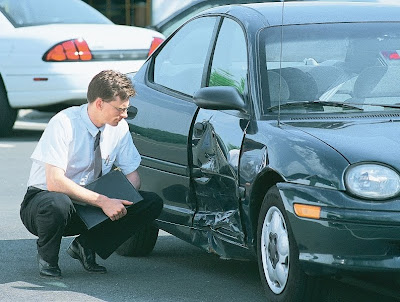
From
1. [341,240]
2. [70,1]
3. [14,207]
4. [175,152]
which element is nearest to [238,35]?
[175,152]

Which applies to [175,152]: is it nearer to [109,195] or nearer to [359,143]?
[109,195]

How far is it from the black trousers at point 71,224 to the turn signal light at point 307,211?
5.16ft

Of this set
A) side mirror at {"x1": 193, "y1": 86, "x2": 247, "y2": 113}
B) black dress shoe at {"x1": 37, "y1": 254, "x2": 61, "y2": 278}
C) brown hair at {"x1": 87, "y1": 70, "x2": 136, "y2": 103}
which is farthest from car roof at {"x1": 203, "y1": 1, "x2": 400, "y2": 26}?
black dress shoe at {"x1": 37, "y1": 254, "x2": 61, "y2": 278}

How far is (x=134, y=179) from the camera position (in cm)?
726

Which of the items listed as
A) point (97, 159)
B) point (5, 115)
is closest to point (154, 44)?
point (5, 115)

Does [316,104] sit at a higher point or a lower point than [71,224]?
higher

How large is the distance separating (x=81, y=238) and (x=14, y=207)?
2575 millimetres

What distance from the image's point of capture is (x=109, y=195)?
6.96 metres

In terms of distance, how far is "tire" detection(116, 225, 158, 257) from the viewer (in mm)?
7703

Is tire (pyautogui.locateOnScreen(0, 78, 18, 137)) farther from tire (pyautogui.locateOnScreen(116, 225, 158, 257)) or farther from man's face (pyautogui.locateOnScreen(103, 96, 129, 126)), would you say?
man's face (pyautogui.locateOnScreen(103, 96, 129, 126))

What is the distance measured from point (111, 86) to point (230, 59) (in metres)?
0.65

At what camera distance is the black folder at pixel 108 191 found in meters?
6.91

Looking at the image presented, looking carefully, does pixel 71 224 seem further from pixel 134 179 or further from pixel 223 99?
pixel 223 99

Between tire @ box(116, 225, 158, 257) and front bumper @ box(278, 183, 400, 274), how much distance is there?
2197 millimetres
